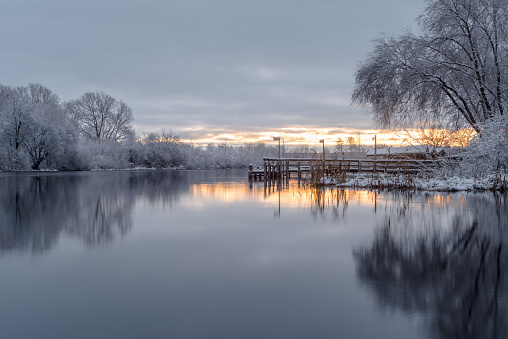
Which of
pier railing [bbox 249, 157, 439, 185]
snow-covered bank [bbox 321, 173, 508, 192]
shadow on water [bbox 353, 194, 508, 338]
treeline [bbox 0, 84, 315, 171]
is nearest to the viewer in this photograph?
shadow on water [bbox 353, 194, 508, 338]

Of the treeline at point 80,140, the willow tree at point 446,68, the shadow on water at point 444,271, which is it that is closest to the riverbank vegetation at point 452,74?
the willow tree at point 446,68

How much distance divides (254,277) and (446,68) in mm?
19021

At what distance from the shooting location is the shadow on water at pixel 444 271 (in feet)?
12.9

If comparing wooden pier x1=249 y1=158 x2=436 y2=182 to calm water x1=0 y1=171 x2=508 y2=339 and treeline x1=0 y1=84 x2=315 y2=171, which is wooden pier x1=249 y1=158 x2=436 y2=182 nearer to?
calm water x1=0 y1=171 x2=508 y2=339

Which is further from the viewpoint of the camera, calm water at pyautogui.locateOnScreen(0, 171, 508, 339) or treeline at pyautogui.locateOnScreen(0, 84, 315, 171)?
treeline at pyautogui.locateOnScreen(0, 84, 315, 171)

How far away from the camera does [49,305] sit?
423 centimetres

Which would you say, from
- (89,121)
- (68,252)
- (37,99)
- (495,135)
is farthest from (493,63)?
(89,121)

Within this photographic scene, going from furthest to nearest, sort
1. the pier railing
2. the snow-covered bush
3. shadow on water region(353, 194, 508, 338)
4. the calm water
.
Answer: the pier railing, the snow-covered bush, shadow on water region(353, 194, 508, 338), the calm water

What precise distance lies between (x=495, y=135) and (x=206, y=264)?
15861mm

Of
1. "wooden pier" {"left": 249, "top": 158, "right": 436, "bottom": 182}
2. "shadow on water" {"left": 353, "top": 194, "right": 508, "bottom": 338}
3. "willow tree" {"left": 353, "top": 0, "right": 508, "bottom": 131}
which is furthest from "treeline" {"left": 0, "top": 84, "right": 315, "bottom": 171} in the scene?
"shadow on water" {"left": 353, "top": 194, "right": 508, "bottom": 338}

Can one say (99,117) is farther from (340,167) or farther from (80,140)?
(340,167)

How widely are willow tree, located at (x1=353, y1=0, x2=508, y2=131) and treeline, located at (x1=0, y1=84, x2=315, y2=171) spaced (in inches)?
1648

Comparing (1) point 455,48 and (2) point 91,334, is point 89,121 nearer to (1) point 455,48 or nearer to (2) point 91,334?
(1) point 455,48

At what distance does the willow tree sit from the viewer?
20094 mm
